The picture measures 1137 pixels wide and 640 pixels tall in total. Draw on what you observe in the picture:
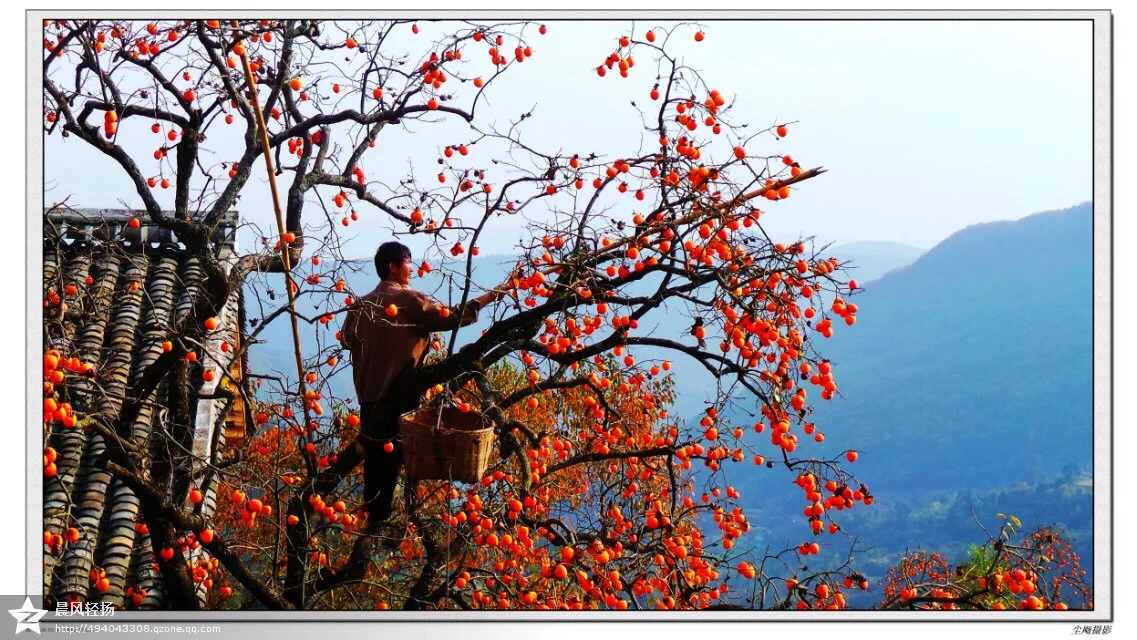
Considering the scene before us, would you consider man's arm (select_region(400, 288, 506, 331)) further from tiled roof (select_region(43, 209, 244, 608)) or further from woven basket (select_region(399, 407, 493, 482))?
tiled roof (select_region(43, 209, 244, 608))

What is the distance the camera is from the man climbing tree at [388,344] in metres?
3.12

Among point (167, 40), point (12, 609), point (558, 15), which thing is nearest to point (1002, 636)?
point (558, 15)

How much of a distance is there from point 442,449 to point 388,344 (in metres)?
0.58

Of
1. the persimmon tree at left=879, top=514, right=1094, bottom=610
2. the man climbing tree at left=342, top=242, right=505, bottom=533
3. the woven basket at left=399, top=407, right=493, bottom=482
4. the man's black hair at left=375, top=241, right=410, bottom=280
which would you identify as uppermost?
the man's black hair at left=375, top=241, right=410, bottom=280

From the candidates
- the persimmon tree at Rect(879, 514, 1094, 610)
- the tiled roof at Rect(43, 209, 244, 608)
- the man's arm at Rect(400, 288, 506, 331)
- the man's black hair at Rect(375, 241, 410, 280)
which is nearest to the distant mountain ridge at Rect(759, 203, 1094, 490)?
the persimmon tree at Rect(879, 514, 1094, 610)

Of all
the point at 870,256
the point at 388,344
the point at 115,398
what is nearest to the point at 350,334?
the point at 388,344

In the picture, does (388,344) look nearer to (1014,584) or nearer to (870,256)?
(1014,584)

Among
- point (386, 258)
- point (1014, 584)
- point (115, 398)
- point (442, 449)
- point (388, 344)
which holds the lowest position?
point (1014, 584)

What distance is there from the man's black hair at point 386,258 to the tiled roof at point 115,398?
2.05ft

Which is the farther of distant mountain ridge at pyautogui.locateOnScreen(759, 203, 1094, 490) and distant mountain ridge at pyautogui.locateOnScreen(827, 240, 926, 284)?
distant mountain ridge at pyautogui.locateOnScreen(759, 203, 1094, 490)

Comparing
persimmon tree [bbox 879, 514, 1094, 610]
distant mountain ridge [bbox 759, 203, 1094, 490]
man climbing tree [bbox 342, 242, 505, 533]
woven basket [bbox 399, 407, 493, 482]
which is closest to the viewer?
woven basket [bbox 399, 407, 493, 482]

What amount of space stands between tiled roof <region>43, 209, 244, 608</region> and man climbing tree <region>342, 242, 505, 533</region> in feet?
1.60

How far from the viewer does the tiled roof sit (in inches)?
127

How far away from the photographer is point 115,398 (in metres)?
3.36
